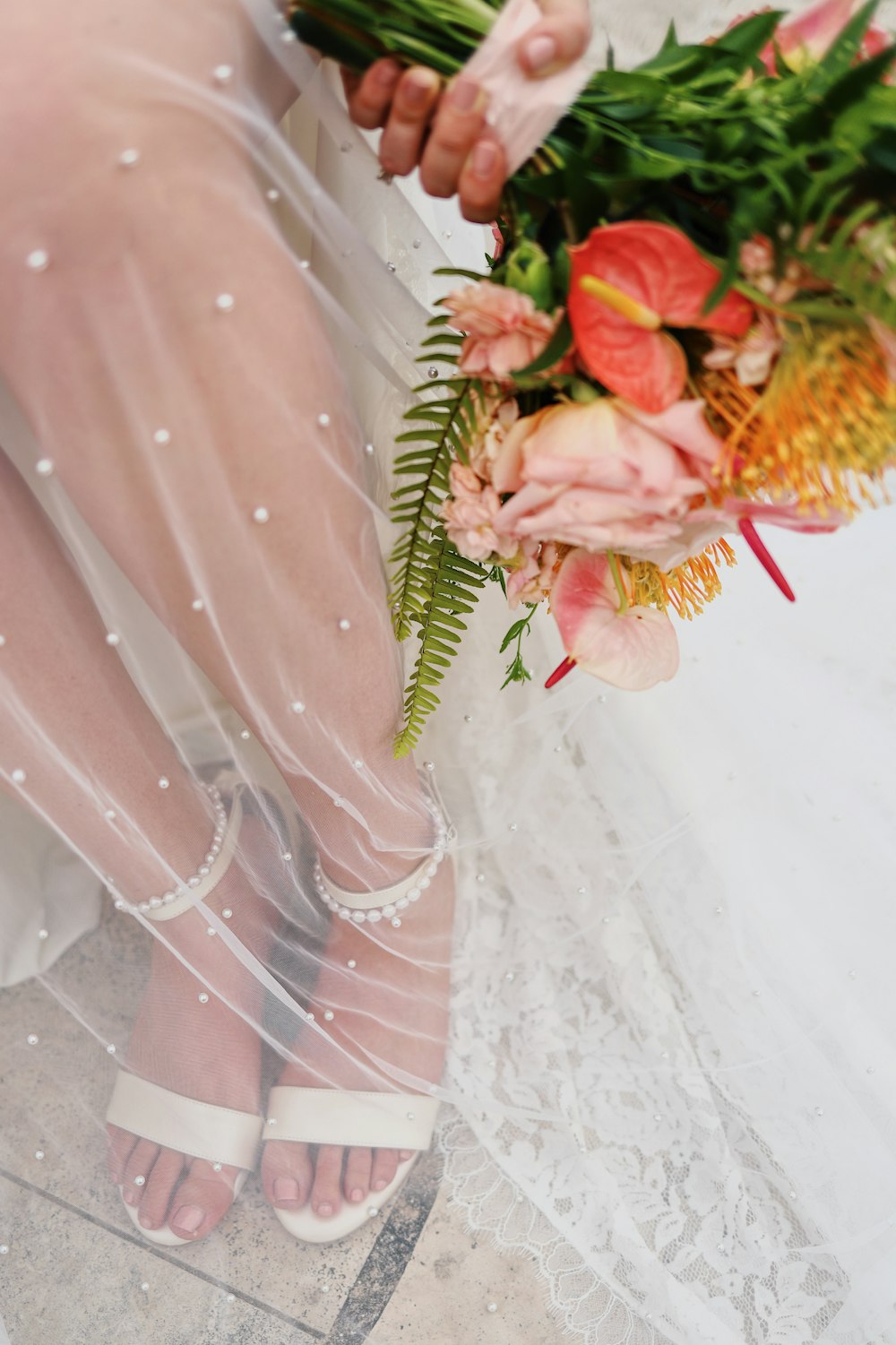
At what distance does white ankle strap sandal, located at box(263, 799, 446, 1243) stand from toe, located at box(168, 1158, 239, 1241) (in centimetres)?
4

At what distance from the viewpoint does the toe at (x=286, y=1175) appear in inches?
28.5

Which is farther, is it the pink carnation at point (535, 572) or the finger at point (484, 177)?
the pink carnation at point (535, 572)

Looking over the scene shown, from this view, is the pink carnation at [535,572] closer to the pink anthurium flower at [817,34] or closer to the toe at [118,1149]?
the pink anthurium flower at [817,34]

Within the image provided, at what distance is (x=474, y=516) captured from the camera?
0.46 meters

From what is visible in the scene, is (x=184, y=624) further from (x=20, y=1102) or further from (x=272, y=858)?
(x=20, y=1102)

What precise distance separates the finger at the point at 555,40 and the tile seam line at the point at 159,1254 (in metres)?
0.79

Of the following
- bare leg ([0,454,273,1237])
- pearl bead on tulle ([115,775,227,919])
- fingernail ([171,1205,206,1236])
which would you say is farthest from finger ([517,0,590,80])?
fingernail ([171,1205,206,1236])

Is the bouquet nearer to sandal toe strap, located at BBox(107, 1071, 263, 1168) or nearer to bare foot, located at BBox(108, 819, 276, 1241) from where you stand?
bare foot, located at BBox(108, 819, 276, 1241)

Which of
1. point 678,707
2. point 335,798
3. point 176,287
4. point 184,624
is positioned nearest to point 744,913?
point 678,707

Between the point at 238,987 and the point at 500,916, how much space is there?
0.23 m

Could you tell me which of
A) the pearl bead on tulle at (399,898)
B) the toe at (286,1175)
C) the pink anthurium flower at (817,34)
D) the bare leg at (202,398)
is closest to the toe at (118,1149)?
the toe at (286,1175)

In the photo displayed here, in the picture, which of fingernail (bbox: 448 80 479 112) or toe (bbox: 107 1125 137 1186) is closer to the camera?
fingernail (bbox: 448 80 479 112)

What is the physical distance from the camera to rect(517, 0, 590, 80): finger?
382 mm

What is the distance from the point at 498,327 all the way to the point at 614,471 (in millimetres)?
88
